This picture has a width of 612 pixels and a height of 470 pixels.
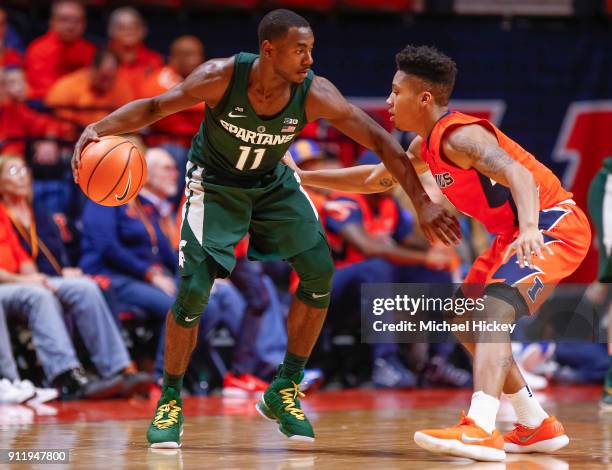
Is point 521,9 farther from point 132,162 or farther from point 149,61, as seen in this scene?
point 132,162

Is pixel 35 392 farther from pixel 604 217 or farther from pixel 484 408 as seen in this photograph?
pixel 604 217

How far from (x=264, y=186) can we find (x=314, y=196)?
3.86m

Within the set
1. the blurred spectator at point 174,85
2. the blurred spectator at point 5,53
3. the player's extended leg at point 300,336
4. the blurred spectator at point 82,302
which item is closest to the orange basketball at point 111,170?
the player's extended leg at point 300,336

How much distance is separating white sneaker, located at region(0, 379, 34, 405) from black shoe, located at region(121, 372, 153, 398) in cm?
69

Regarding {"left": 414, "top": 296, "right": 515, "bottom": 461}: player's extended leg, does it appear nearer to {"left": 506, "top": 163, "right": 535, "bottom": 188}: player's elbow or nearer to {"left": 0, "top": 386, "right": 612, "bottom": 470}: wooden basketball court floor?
{"left": 0, "top": 386, "right": 612, "bottom": 470}: wooden basketball court floor

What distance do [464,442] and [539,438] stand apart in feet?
2.26

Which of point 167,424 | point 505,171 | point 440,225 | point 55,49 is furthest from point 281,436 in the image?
point 55,49

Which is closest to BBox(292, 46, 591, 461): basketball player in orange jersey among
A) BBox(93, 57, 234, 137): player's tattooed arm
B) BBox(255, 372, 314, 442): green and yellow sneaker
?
BBox(93, 57, 234, 137): player's tattooed arm

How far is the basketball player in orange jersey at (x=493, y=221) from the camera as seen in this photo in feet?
14.2

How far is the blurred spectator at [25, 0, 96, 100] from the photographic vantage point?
1007 centimetres

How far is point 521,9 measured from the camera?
11398 millimetres

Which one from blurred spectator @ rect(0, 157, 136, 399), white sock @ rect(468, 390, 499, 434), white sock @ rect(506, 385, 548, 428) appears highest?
white sock @ rect(468, 390, 499, 434)

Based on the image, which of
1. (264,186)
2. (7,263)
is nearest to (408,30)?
(7,263)

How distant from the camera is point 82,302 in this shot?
7.63 meters
